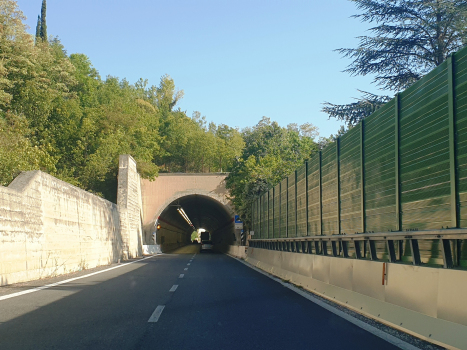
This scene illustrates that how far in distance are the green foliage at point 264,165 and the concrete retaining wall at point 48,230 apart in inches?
824

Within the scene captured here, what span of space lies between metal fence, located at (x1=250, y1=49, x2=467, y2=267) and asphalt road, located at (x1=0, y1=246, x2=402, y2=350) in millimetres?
1644

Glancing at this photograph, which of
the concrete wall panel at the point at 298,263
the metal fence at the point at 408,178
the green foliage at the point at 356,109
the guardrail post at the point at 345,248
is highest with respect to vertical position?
the green foliage at the point at 356,109

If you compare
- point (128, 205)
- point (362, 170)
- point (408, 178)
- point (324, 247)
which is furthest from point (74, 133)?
point (408, 178)

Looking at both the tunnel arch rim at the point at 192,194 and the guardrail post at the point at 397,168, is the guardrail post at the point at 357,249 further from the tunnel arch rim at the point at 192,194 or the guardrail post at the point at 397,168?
the tunnel arch rim at the point at 192,194

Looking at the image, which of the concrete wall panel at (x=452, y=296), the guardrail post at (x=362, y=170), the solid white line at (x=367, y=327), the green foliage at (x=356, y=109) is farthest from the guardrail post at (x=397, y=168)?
the green foliage at (x=356, y=109)

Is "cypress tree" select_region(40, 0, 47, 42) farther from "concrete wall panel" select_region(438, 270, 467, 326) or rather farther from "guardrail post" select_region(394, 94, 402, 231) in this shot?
"concrete wall panel" select_region(438, 270, 467, 326)

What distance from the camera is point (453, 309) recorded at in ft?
20.1

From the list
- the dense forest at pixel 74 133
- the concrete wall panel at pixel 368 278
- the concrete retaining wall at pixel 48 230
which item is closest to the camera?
the concrete wall panel at pixel 368 278

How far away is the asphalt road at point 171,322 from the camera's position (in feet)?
21.4

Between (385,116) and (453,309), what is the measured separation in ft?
15.5

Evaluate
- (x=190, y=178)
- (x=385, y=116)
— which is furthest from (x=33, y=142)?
(x=385, y=116)

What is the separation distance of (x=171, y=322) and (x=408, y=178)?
4.57 meters

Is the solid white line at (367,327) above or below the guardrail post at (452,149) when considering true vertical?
below

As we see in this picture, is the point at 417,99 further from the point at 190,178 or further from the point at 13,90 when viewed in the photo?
the point at 190,178
